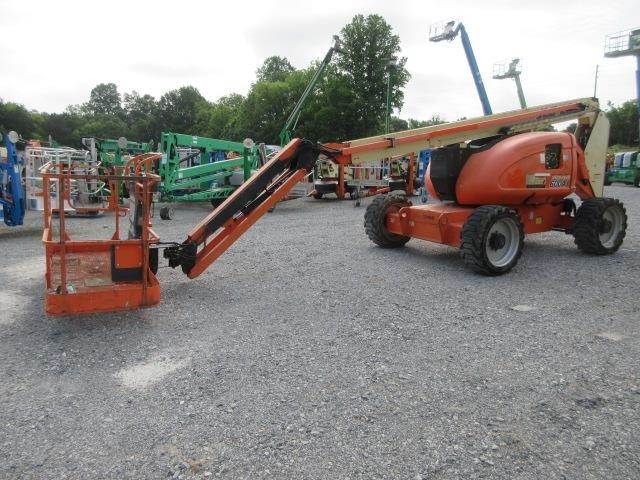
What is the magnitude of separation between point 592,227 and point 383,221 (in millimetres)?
3225

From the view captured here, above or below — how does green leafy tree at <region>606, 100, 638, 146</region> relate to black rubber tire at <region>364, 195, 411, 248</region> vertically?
above

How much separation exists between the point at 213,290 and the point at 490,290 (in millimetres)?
3318

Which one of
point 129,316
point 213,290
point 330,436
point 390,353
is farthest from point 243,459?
point 213,290

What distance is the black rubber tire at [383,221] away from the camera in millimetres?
7969

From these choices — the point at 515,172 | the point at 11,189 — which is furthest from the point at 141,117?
the point at 515,172

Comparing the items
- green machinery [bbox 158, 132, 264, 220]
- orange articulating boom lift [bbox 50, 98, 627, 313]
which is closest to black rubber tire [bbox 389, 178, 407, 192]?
green machinery [bbox 158, 132, 264, 220]

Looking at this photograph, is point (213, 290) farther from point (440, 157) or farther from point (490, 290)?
point (440, 157)

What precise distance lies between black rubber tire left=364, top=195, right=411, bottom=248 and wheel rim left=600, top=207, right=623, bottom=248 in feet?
10.3

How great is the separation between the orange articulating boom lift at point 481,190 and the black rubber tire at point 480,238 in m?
0.01

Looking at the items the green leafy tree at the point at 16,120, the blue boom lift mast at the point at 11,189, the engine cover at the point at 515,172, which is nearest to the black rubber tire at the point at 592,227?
the engine cover at the point at 515,172

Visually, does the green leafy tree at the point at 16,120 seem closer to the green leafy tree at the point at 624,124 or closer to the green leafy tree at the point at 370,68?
the green leafy tree at the point at 370,68

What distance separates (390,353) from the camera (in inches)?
157

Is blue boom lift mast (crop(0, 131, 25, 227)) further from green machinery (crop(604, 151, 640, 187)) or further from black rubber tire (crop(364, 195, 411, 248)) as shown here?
green machinery (crop(604, 151, 640, 187))

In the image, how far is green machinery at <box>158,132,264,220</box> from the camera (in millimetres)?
13336
